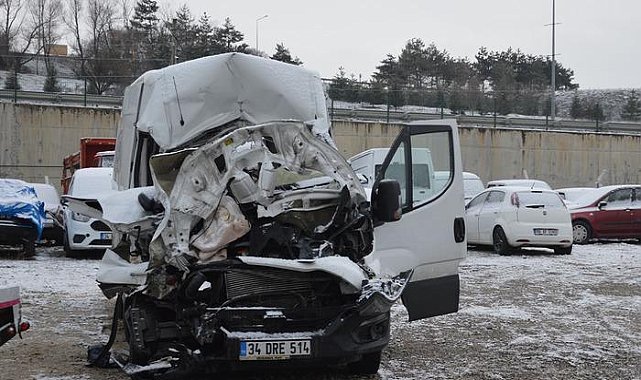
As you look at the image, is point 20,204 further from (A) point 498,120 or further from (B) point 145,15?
(B) point 145,15

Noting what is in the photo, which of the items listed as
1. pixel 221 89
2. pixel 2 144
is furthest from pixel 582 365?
pixel 2 144

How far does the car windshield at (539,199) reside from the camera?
16.9 metres

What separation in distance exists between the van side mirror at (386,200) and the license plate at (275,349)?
4.57 ft

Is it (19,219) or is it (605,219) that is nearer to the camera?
(19,219)

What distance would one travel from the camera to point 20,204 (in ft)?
49.1

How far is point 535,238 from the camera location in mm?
16656

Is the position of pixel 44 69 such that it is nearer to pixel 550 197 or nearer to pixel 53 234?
pixel 53 234

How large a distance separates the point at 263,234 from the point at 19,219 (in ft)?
33.0

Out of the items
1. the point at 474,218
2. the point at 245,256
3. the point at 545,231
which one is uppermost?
the point at 245,256

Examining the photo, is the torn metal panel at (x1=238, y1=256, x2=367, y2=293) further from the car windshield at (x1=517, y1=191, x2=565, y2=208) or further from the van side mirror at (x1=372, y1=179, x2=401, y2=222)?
the car windshield at (x1=517, y1=191, x2=565, y2=208)

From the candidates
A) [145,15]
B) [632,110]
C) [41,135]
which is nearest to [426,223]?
[41,135]

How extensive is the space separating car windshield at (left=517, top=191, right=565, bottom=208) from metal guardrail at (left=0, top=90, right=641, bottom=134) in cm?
1189

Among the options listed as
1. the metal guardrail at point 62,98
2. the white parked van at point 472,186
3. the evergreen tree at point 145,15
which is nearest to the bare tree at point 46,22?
the evergreen tree at point 145,15

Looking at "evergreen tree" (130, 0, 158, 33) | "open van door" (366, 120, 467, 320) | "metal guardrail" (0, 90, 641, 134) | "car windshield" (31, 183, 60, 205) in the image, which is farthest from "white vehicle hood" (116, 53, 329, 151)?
"evergreen tree" (130, 0, 158, 33)
